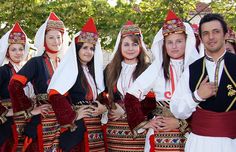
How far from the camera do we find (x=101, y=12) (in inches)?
419

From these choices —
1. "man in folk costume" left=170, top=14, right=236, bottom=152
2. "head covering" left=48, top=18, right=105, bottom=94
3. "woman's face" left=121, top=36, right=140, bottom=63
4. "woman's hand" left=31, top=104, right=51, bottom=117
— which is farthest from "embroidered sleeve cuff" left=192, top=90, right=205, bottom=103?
"woman's hand" left=31, top=104, right=51, bottom=117

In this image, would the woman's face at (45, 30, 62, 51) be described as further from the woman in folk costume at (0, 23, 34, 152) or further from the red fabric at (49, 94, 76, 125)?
the red fabric at (49, 94, 76, 125)

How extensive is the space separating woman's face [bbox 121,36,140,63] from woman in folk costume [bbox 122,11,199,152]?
59 cm

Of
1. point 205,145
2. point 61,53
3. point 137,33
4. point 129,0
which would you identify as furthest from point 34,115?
point 129,0

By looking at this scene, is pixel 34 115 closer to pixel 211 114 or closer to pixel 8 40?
pixel 8 40

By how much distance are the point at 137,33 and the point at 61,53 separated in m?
1.12

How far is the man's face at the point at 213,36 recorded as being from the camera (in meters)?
3.63

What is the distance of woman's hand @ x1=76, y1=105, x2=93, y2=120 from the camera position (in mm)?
4898

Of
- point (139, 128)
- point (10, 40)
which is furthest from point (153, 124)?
point (10, 40)

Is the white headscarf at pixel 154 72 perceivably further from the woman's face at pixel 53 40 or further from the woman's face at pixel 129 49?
the woman's face at pixel 53 40

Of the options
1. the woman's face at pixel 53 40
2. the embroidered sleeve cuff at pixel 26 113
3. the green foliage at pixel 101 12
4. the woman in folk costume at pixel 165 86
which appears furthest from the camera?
the green foliage at pixel 101 12

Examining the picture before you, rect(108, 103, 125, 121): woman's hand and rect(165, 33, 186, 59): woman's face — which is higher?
rect(165, 33, 186, 59): woman's face

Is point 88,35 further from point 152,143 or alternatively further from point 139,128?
point 152,143

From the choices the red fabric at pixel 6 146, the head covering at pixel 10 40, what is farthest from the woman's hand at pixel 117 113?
the head covering at pixel 10 40
